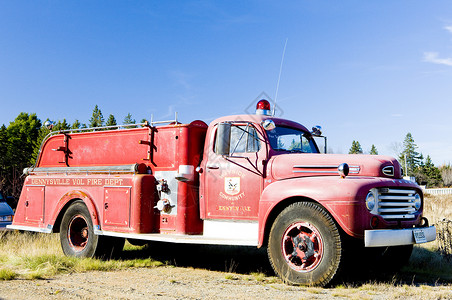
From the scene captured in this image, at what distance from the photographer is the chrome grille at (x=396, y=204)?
19.2 feet

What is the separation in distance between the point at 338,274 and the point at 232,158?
7.91 ft

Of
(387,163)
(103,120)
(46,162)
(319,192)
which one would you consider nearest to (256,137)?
(319,192)

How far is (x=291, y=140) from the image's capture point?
290 inches

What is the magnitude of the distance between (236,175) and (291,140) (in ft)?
3.88

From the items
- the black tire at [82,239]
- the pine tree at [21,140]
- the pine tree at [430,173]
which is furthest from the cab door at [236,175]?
the pine tree at [430,173]

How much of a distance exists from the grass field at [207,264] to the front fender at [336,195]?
866 millimetres

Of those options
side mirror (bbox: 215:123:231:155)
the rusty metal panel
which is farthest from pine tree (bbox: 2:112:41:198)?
side mirror (bbox: 215:123:231:155)

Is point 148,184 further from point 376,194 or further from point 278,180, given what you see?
point 376,194

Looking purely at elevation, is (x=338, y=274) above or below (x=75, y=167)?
below

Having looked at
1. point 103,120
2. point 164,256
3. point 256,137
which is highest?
point 103,120

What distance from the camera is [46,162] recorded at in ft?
32.6

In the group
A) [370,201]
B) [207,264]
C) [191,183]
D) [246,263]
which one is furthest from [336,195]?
[207,264]

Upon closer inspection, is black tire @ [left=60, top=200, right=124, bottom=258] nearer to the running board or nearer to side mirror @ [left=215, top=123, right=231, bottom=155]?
the running board

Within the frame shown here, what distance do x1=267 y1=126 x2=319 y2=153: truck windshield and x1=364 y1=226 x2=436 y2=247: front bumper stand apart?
2.08 metres
